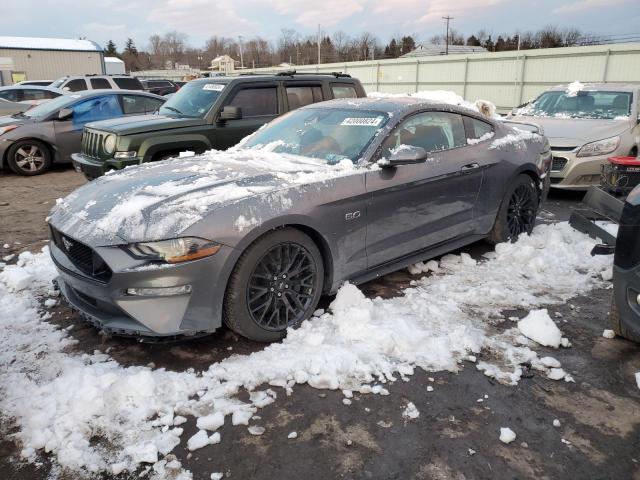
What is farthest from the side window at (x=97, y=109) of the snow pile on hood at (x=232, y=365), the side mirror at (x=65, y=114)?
the snow pile on hood at (x=232, y=365)

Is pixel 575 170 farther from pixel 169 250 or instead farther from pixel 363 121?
pixel 169 250

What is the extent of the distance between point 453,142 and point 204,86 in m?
4.59

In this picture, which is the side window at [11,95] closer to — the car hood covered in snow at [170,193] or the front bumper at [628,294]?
the car hood covered in snow at [170,193]

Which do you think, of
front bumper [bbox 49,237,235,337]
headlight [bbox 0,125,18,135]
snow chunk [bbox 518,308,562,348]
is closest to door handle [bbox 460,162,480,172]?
snow chunk [bbox 518,308,562,348]

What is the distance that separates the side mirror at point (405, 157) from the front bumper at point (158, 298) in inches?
60.7

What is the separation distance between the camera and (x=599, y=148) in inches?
301

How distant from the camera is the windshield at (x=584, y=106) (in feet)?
27.9

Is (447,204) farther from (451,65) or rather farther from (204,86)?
(451,65)

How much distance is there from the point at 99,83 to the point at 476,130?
14.4 m

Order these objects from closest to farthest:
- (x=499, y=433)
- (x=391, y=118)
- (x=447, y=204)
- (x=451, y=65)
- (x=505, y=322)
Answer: (x=499, y=433) → (x=505, y=322) → (x=391, y=118) → (x=447, y=204) → (x=451, y=65)

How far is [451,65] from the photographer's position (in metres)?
27.0

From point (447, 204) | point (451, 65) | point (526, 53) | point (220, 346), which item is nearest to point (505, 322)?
point (447, 204)

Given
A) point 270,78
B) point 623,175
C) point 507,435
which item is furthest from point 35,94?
point 507,435

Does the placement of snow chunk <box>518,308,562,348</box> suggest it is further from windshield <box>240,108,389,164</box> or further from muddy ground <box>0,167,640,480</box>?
windshield <box>240,108,389,164</box>
